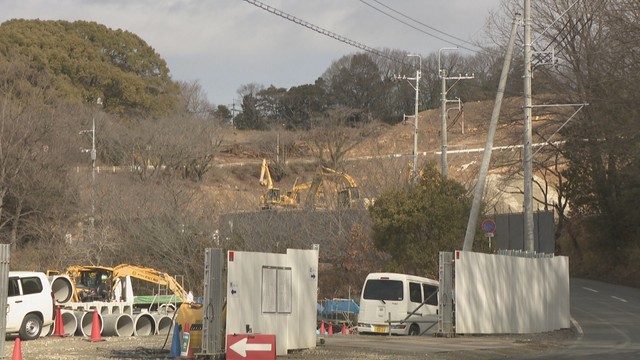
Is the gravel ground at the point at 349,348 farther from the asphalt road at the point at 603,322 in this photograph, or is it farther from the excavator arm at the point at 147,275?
the excavator arm at the point at 147,275

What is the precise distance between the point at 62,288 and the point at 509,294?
14.2 m

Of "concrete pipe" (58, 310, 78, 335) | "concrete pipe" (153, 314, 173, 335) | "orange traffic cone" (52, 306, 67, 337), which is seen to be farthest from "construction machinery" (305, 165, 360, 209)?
"orange traffic cone" (52, 306, 67, 337)

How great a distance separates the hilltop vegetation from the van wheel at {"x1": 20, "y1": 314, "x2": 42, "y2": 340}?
52.6ft

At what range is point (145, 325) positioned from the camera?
3162 cm

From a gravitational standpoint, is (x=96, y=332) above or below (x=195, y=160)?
below

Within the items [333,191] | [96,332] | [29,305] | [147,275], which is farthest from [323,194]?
[96,332]

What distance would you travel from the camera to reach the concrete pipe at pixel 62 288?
3244 centimetres

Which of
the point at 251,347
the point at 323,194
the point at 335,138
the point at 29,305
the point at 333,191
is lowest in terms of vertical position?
the point at 251,347

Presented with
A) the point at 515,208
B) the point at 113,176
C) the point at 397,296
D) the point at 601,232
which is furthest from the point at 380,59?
the point at 397,296

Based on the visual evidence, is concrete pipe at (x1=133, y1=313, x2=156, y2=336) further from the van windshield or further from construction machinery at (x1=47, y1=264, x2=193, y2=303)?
the van windshield

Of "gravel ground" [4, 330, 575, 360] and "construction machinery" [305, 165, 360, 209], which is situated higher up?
"construction machinery" [305, 165, 360, 209]

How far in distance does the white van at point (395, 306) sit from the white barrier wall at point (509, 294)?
2397 millimetres

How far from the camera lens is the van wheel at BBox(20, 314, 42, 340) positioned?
27.6 meters

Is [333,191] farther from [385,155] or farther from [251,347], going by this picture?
[251,347]
